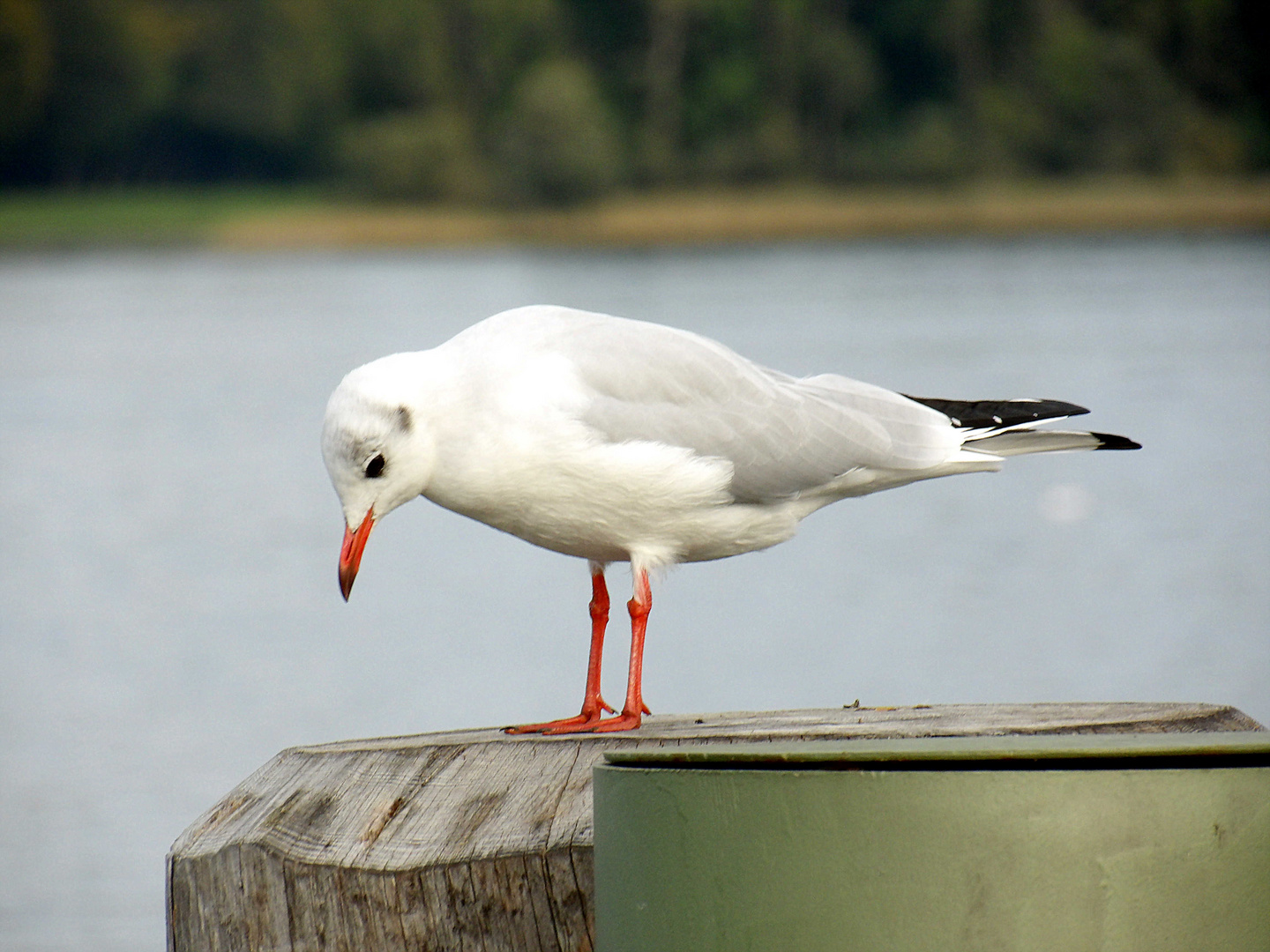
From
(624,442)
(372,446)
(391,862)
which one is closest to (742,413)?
(624,442)

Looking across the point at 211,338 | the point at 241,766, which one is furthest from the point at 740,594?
the point at 211,338

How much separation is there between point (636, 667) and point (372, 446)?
2.42 feet

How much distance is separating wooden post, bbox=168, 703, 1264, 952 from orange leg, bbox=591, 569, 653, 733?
2.38ft

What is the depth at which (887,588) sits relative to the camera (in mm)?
12531

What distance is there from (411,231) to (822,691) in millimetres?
30683

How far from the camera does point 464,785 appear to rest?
8.16 ft

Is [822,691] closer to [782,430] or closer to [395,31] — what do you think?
[782,430]

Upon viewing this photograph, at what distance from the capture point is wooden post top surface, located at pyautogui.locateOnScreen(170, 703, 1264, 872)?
2309 millimetres

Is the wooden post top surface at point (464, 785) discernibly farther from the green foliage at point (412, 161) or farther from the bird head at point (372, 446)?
the green foliage at point (412, 161)

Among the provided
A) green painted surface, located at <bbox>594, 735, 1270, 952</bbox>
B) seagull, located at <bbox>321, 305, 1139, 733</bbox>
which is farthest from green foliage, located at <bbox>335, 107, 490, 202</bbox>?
green painted surface, located at <bbox>594, 735, 1270, 952</bbox>

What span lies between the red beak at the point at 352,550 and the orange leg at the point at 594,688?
416 millimetres

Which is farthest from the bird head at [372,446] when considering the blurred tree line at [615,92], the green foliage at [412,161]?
the green foliage at [412,161]

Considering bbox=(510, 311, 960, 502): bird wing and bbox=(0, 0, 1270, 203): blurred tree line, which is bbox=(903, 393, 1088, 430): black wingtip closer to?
bbox=(510, 311, 960, 502): bird wing

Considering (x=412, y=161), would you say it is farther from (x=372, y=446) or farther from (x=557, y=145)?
(x=372, y=446)
